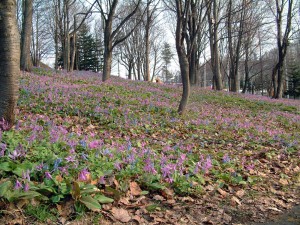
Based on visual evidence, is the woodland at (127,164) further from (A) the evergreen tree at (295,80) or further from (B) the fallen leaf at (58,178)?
(A) the evergreen tree at (295,80)

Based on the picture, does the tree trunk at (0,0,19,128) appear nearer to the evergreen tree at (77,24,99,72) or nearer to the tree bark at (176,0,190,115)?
the tree bark at (176,0,190,115)

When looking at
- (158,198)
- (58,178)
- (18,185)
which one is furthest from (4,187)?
(158,198)

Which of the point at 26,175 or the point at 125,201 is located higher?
the point at 26,175

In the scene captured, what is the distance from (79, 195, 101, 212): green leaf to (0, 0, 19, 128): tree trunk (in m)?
2.39

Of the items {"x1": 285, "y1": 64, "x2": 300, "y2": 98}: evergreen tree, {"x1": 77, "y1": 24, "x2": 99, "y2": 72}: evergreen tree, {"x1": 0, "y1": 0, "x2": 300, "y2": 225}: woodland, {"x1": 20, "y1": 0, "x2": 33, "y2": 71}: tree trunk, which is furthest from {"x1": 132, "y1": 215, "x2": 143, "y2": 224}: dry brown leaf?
{"x1": 77, "y1": 24, "x2": 99, "y2": 72}: evergreen tree

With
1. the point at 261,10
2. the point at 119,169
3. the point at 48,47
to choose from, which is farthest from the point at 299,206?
the point at 48,47

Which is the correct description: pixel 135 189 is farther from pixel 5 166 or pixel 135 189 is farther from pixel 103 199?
pixel 5 166

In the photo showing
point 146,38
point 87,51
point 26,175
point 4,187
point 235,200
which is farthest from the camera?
point 87,51

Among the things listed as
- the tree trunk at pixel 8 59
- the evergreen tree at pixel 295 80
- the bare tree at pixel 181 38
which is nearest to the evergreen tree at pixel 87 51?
the evergreen tree at pixel 295 80

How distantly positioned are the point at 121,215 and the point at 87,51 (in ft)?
154

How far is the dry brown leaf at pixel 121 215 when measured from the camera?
285cm

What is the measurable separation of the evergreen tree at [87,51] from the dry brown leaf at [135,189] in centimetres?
4544

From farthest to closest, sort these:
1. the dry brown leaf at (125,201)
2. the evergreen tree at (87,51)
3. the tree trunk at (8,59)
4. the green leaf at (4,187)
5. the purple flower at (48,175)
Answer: the evergreen tree at (87,51) → the tree trunk at (8,59) → the dry brown leaf at (125,201) → the purple flower at (48,175) → the green leaf at (4,187)

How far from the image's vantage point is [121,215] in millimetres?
2896
